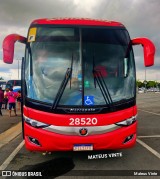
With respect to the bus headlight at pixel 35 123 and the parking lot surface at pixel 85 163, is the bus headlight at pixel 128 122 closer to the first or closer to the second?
the parking lot surface at pixel 85 163

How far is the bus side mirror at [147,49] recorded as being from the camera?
6.09 m

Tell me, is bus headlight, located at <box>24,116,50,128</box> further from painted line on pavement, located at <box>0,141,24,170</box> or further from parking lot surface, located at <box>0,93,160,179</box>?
painted line on pavement, located at <box>0,141,24,170</box>

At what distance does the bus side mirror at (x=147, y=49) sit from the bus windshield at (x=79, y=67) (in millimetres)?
295

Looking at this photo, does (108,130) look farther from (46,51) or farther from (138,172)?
(46,51)

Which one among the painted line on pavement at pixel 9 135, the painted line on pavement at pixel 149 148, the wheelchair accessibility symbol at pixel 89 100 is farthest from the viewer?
the painted line on pavement at pixel 9 135

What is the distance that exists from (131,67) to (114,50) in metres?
0.53

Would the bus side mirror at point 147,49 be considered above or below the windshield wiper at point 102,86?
above

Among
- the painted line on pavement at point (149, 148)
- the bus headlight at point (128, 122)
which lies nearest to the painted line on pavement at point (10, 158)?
the bus headlight at point (128, 122)

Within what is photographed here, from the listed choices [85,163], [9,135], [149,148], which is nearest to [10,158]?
[85,163]

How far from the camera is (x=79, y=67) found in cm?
585

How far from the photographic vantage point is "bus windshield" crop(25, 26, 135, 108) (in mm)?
5766

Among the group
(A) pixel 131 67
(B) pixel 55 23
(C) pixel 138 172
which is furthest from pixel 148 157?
(B) pixel 55 23

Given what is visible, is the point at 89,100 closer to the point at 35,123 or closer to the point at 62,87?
the point at 62,87

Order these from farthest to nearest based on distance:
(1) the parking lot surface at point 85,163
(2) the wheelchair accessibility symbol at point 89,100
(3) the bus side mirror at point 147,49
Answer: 1. (3) the bus side mirror at point 147,49
2. (2) the wheelchair accessibility symbol at point 89,100
3. (1) the parking lot surface at point 85,163
